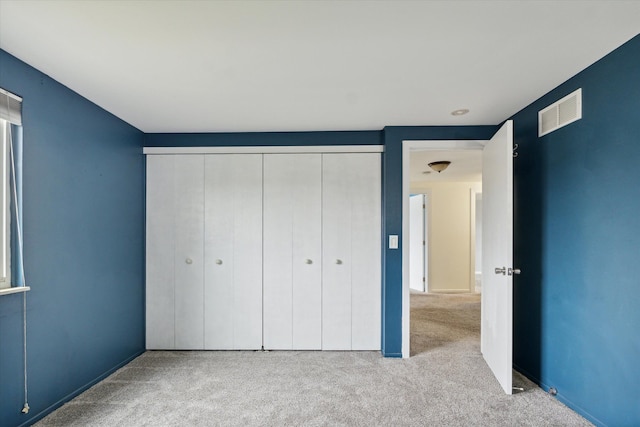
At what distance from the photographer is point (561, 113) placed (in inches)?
85.4

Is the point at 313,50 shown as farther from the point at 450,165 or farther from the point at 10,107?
the point at 450,165

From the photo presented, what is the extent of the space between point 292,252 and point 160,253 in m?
1.38

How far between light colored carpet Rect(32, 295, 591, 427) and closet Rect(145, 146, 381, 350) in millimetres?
242

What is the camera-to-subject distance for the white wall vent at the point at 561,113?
2.02m

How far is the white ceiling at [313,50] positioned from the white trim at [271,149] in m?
0.57

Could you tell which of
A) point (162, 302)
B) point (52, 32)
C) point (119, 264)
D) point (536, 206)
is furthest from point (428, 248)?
point (52, 32)

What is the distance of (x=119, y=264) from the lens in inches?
111

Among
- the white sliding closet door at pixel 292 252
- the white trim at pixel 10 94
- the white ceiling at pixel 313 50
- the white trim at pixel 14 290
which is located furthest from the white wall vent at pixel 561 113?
the white trim at pixel 14 290

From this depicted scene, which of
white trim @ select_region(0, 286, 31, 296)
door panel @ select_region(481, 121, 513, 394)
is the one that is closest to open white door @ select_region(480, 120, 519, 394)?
door panel @ select_region(481, 121, 513, 394)

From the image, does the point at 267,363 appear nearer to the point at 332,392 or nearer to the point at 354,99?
the point at 332,392

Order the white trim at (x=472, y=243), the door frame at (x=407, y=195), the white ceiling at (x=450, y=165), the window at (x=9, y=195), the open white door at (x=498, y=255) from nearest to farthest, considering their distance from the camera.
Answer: the window at (x=9, y=195)
the open white door at (x=498, y=255)
the door frame at (x=407, y=195)
the white ceiling at (x=450, y=165)
the white trim at (x=472, y=243)

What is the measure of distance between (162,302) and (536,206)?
3577mm

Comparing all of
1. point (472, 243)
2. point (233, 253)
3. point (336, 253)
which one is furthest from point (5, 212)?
point (472, 243)

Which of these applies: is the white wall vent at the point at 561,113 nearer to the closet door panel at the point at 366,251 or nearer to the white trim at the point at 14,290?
the closet door panel at the point at 366,251
